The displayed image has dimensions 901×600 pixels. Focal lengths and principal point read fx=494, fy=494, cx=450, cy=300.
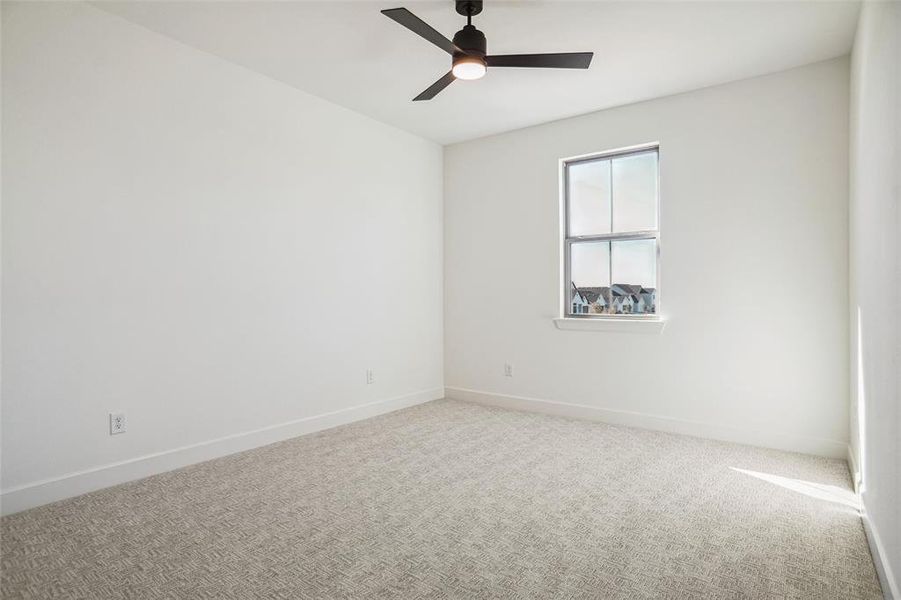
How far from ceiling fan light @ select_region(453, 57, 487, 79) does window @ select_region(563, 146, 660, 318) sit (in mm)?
1861

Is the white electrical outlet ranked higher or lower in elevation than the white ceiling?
lower

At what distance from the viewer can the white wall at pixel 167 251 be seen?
243cm

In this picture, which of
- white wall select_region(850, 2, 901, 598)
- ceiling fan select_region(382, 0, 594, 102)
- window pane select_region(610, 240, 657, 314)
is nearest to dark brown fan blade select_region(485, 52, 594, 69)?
ceiling fan select_region(382, 0, 594, 102)

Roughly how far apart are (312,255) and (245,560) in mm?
2324

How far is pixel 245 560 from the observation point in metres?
1.93

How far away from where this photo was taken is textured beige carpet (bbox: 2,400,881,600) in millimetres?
1783

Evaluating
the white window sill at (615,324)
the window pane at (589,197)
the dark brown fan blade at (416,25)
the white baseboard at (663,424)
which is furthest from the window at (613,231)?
the dark brown fan blade at (416,25)

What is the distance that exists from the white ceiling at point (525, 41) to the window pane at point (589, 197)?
1.88 feet

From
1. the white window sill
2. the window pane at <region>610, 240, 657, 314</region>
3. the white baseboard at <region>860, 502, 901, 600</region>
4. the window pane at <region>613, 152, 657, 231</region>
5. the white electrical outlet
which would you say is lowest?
the white baseboard at <region>860, 502, 901, 600</region>

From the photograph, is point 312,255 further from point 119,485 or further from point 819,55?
point 819,55

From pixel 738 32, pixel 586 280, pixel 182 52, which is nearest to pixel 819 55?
pixel 738 32

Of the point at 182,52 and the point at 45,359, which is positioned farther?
the point at 182,52

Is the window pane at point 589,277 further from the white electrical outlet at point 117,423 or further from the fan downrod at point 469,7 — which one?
the white electrical outlet at point 117,423

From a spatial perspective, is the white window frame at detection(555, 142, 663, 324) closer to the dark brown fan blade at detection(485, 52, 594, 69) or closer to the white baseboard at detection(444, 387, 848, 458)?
the white baseboard at detection(444, 387, 848, 458)
